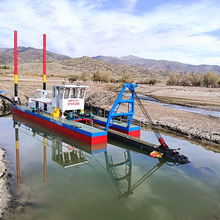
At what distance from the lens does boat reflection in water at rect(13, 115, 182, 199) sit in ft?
37.9

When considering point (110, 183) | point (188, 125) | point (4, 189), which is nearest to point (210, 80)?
point (188, 125)

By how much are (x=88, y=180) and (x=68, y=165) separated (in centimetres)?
255

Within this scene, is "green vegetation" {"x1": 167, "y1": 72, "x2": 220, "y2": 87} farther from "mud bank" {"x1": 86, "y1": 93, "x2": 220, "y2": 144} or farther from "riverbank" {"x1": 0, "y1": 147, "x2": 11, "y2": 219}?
"riverbank" {"x1": 0, "y1": 147, "x2": 11, "y2": 219}

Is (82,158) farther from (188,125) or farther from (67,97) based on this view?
(188,125)

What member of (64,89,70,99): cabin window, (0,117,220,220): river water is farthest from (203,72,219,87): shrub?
(64,89,70,99): cabin window

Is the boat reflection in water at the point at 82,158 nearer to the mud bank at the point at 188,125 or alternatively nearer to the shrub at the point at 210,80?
the mud bank at the point at 188,125

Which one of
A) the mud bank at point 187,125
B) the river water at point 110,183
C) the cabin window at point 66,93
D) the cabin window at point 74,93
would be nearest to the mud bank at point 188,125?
the mud bank at point 187,125

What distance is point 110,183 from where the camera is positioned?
11578 mm

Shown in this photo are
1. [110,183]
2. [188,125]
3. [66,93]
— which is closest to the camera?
[110,183]

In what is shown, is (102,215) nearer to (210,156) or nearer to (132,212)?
(132,212)

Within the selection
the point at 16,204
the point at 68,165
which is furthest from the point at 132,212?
the point at 68,165

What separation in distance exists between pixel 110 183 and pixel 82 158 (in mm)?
3922

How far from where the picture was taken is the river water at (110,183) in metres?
8.95

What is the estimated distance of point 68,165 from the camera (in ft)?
44.8
